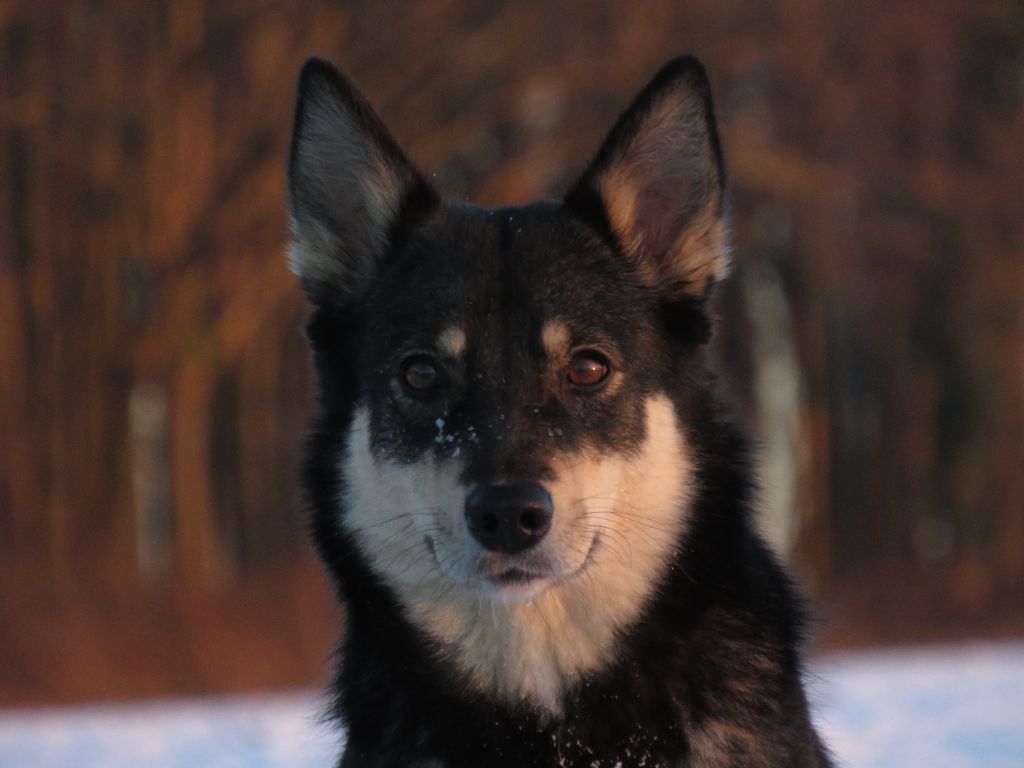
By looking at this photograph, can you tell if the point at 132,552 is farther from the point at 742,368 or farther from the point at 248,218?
the point at 742,368

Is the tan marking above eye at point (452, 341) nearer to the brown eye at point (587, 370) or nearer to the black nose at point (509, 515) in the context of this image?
the brown eye at point (587, 370)

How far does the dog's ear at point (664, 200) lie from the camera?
476cm

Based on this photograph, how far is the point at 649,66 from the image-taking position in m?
23.7

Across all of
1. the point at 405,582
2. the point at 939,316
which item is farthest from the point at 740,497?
the point at 939,316

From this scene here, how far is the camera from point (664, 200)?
4.91 metres

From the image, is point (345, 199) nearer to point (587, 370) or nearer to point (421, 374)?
point (421, 374)

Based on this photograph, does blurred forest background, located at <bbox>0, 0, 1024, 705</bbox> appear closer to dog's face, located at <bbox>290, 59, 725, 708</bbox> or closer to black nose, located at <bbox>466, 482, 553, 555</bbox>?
dog's face, located at <bbox>290, 59, 725, 708</bbox>

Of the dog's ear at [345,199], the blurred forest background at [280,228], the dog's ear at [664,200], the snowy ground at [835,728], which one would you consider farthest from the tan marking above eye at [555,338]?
the blurred forest background at [280,228]

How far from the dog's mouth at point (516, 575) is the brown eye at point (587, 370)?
48cm

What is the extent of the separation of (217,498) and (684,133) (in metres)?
25.9

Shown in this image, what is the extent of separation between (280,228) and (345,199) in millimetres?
18591

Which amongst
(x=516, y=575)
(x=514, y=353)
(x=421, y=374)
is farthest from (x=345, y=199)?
(x=516, y=575)

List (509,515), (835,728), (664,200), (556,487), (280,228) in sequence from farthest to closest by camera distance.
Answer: (280,228) → (835,728) → (664,200) → (556,487) → (509,515)

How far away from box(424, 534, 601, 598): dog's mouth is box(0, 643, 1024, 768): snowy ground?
3393 mm
